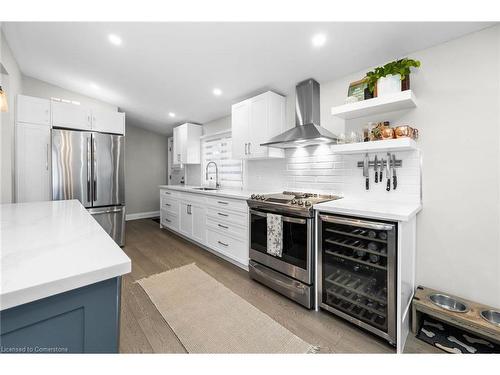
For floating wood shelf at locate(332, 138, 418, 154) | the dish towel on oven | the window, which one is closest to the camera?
floating wood shelf at locate(332, 138, 418, 154)

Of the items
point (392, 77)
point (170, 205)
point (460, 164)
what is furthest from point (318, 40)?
point (170, 205)

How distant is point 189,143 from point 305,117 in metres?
2.87

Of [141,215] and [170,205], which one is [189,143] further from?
[141,215]

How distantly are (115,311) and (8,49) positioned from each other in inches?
159

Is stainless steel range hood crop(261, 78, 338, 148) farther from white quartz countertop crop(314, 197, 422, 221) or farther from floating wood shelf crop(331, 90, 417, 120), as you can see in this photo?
white quartz countertop crop(314, 197, 422, 221)

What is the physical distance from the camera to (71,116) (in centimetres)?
348

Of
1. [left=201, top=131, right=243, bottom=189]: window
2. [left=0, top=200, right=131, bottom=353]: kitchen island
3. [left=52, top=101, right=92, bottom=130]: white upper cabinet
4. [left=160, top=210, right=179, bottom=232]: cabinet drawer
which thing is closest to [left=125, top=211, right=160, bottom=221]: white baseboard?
[left=160, top=210, right=179, bottom=232]: cabinet drawer

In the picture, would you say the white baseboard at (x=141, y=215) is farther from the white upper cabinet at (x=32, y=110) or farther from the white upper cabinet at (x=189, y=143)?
the white upper cabinet at (x=32, y=110)

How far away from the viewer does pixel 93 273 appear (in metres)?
0.70

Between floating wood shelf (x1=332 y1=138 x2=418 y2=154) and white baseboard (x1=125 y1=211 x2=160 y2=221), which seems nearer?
floating wood shelf (x1=332 y1=138 x2=418 y2=154)

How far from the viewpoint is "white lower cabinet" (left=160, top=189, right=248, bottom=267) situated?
111 inches

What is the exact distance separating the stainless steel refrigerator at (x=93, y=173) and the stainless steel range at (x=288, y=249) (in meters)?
2.61
